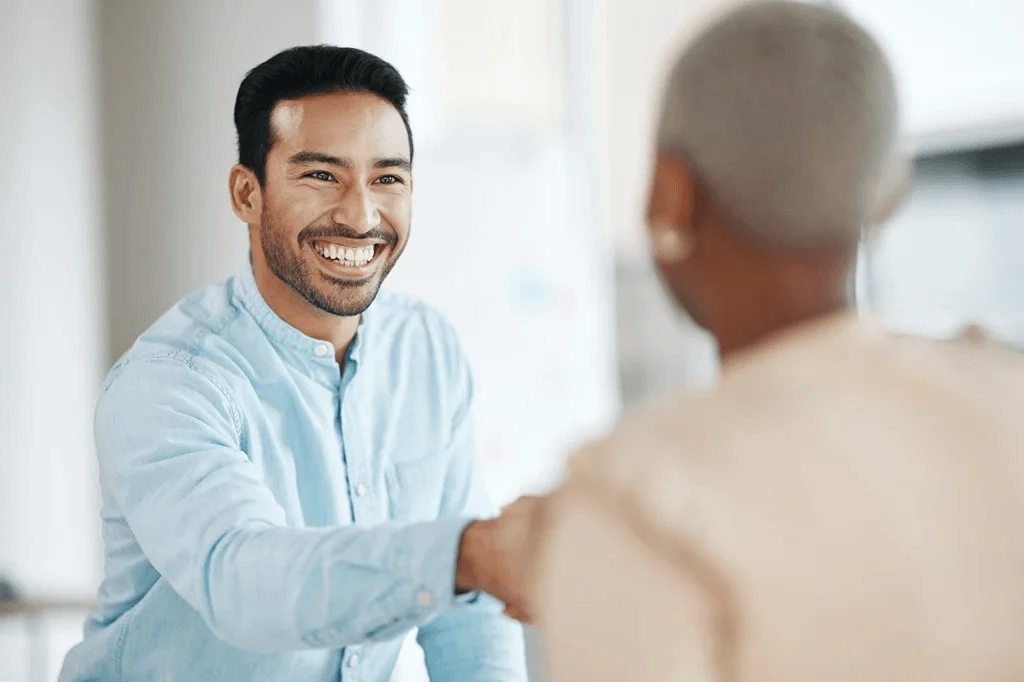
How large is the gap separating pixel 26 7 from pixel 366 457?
105 cm

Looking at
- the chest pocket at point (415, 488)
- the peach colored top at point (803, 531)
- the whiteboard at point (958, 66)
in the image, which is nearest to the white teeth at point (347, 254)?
the chest pocket at point (415, 488)

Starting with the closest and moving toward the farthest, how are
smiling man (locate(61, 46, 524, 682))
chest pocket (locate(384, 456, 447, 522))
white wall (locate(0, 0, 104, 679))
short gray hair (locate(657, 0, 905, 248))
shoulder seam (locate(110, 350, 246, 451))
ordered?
1. short gray hair (locate(657, 0, 905, 248))
2. smiling man (locate(61, 46, 524, 682))
3. shoulder seam (locate(110, 350, 246, 451))
4. chest pocket (locate(384, 456, 447, 522))
5. white wall (locate(0, 0, 104, 679))

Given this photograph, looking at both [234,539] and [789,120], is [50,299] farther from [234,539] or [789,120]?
[789,120]

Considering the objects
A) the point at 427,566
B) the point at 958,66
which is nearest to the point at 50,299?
the point at 427,566

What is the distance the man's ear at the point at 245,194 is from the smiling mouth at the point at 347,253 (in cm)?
8

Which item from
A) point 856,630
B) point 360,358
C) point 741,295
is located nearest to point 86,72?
point 360,358

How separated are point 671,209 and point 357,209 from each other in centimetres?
48

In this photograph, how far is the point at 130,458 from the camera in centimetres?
115

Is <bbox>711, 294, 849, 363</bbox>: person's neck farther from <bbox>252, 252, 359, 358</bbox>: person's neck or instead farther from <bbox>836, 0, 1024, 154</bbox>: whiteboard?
<bbox>836, 0, 1024, 154</bbox>: whiteboard

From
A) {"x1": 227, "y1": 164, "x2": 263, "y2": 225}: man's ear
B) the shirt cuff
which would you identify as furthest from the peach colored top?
{"x1": 227, "y1": 164, "x2": 263, "y2": 225}: man's ear

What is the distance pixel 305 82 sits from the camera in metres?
1.23

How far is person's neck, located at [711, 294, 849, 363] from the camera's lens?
0.84 m

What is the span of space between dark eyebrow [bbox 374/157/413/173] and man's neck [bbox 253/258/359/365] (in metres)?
0.17

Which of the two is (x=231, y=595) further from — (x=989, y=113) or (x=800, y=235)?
(x=989, y=113)
